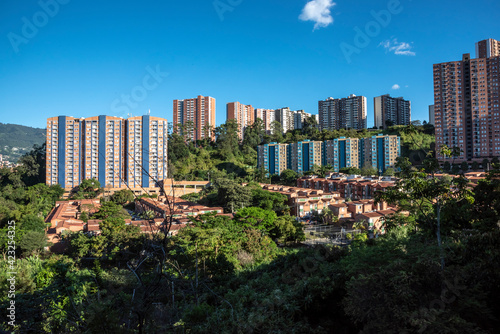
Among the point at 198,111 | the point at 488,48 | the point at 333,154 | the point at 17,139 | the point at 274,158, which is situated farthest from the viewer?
the point at 17,139

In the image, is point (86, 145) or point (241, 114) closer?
point (86, 145)

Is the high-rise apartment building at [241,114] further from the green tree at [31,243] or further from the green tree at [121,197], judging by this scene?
the green tree at [31,243]

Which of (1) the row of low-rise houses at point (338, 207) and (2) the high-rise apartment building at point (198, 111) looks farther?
(2) the high-rise apartment building at point (198, 111)

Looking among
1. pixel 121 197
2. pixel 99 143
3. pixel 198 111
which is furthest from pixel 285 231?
pixel 198 111

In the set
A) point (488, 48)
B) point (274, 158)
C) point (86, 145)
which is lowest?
point (274, 158)

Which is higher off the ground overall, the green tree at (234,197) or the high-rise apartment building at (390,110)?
the high-rise apartment building at (390,110)

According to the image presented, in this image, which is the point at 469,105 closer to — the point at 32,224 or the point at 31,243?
the point at 31,243

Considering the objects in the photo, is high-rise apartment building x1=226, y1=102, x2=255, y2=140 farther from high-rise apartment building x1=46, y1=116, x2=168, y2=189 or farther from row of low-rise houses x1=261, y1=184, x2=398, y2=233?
row of low-rise houses x1=261, y1=184, x2=398, y2=233

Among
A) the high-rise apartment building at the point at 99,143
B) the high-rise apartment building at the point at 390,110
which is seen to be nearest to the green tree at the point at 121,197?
the high-rise apartment building at the point at 99,143
